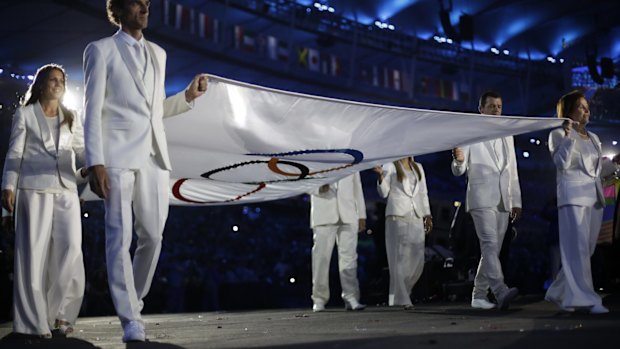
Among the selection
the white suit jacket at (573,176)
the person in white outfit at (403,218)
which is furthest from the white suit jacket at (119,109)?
the person in white outfit at (403,218)

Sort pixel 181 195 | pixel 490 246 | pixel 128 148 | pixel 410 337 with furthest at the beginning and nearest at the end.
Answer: pixel 181 195, pixel 490 246, pixel 128 148, pixel 410 337

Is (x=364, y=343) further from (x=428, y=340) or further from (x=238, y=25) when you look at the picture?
(x=238, y=25)

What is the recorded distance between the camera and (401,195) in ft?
34.1

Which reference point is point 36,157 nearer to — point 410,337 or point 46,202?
point 46,202

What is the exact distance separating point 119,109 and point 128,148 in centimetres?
27

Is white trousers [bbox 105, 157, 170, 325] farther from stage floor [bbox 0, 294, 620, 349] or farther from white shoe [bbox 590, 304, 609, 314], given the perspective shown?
white shoe [bbox 590, 304, 609, 314]

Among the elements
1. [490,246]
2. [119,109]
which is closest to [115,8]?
[119,109]

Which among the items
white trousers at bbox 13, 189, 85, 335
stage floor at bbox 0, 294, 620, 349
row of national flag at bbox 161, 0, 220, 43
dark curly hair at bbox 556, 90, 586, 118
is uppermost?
row of national flag at bbox 161, 0, 220, 43

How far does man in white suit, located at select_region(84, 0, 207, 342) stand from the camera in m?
5.04

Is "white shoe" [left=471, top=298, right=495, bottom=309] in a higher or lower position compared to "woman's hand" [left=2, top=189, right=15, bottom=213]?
lower

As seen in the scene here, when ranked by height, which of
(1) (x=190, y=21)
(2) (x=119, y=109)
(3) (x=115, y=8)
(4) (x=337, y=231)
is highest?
(1) (x=190, y=21)

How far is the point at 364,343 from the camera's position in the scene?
175 inches

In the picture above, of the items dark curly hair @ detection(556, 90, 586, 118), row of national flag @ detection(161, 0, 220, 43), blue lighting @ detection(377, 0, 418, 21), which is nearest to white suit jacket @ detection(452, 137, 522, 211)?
dark curly hair @ detection(556, 90, 586, 118)

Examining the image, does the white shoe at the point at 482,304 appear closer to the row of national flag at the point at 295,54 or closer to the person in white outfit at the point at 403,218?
the person in white outfit at the point at 403,218
